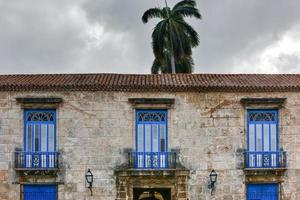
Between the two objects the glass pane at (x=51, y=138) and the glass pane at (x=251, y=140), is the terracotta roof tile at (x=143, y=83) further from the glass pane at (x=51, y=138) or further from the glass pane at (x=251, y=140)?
the glass pane at (x=251, y=140)

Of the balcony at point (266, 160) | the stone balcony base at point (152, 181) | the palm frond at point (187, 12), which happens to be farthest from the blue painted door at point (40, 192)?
the palm frond at point (187, 12)

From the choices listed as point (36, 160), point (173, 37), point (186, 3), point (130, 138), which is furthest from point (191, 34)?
point (36, 160)

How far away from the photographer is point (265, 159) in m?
24.3

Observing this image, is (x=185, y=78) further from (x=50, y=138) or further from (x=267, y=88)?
(x=50, y=138)

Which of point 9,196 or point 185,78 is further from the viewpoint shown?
point 185,78

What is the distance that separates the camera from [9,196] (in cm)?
2372

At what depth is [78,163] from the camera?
24.0m

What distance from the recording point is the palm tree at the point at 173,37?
140 feet

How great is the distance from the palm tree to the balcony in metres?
18.1

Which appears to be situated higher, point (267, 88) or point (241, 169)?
point (267, 88)

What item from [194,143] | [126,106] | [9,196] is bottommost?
[9,196]

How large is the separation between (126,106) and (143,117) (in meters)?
0.84

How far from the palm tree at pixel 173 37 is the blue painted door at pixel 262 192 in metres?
18.6

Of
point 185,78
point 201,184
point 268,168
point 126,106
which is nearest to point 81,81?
point 126,106
